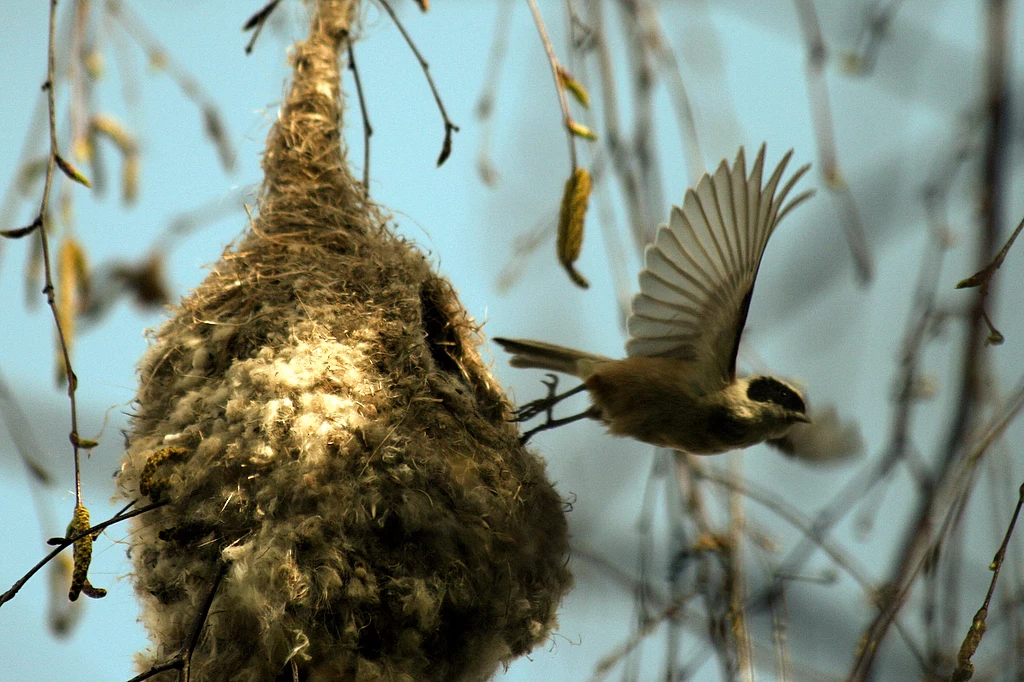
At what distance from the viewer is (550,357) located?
2.99 meters

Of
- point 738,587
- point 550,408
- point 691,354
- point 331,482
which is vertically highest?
point 691,354

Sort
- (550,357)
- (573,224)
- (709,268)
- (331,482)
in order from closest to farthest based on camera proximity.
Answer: (331,482) → (573,224) → (709,268) → (550,357)

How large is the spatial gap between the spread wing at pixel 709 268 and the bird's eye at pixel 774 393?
0.08 m

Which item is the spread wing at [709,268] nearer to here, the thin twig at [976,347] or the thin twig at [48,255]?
the thin twig at [976,347]

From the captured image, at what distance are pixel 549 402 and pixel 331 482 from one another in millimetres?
1138

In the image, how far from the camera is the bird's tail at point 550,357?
9.53ft

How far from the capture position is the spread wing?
2490mm

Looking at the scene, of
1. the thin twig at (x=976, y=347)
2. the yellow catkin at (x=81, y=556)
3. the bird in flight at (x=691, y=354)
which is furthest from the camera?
the bird in flight at (x=691, y=354)

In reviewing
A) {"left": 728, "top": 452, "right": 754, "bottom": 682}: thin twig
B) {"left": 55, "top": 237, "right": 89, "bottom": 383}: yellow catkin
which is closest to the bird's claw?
{"left": 728, "top": 452, "right": 754, "bottom": 682}: thin twig

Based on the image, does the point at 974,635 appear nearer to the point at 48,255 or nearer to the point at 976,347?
the point at 976,347

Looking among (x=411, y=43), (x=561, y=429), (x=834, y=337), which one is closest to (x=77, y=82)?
(x=411, y=43)

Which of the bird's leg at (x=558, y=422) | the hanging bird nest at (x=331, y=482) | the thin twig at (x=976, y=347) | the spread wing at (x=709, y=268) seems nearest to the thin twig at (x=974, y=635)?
the thin twig at (x=976, y=347)

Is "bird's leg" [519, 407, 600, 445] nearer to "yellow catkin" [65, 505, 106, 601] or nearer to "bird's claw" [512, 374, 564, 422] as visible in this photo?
"bird's claw" [512, 374, 564, 422]

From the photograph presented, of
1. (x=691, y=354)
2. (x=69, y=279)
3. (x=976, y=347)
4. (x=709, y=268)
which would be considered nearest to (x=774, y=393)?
(x=691, y=354)
